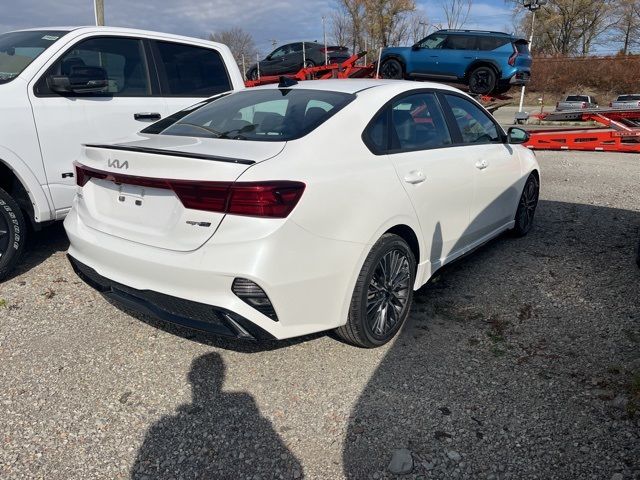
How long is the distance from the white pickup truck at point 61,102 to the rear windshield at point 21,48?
1 cm

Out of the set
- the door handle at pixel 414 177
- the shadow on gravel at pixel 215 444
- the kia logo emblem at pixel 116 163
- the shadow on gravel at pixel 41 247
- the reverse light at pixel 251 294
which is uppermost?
the kia logo emblem at pixel 116 163

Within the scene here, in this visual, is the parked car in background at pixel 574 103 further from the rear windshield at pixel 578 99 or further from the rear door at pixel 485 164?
the rear door at pixel 485 164

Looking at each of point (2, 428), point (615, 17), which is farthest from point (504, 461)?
point (615, 17)

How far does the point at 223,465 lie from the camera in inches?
90.5

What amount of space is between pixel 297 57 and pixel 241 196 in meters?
16.0

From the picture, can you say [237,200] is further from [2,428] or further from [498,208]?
[498,208]

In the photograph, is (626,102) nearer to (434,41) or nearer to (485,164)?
(434,41)

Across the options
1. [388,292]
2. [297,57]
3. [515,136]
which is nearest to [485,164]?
[515,136]

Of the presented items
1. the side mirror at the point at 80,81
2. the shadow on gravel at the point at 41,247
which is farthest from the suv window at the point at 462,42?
the shadow on gravel at the point at 41,247

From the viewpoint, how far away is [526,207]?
18.0ft

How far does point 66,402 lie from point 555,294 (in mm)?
3508

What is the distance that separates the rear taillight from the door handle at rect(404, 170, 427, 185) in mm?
946

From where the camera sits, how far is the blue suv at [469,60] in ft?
40.4

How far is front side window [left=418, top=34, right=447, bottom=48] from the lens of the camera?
13.1m
